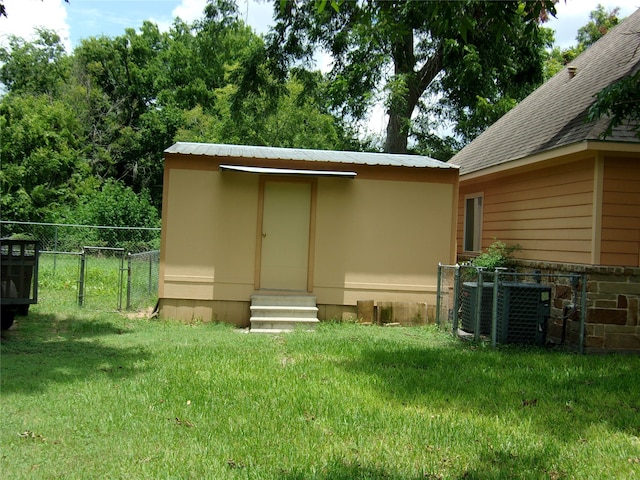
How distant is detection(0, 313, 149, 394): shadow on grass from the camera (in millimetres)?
6215

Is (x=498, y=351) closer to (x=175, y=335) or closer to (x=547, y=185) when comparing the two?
(x=547, y=185)

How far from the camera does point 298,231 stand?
10883 millimetres

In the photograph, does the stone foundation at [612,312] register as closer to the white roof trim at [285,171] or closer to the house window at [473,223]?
the white roof trim at [285,171]

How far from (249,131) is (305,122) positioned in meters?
2.87

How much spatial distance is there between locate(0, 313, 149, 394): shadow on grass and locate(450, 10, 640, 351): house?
254 inches

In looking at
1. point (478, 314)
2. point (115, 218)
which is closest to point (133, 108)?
point (115, 218)

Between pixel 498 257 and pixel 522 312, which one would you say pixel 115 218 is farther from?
pixel 522 312

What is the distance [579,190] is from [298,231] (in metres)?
4.68

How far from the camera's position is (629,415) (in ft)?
18.2

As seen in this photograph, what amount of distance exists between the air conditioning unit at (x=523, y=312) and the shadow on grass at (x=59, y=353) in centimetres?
509

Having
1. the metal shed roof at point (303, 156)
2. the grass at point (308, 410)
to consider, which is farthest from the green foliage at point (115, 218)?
the grass at point (308, 410)

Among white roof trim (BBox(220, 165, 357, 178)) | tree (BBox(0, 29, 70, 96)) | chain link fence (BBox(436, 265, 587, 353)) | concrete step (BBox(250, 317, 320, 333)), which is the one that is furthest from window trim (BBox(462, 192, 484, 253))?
tree (BBox(0, 29, 70, 96))

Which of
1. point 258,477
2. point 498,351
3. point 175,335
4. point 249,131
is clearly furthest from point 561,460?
point 249,131

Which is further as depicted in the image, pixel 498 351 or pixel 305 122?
pixel 305 122
